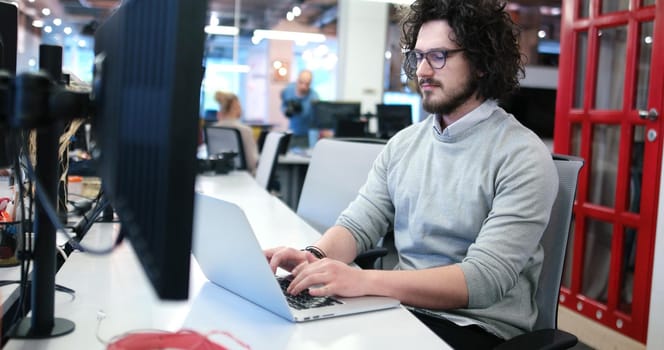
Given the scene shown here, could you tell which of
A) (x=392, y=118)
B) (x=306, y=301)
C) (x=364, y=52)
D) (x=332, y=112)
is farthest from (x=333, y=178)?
(x=364, y=52)

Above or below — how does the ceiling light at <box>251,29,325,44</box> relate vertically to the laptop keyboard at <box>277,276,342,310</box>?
above

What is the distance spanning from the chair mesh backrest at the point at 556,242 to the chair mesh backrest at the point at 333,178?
2.44 ft

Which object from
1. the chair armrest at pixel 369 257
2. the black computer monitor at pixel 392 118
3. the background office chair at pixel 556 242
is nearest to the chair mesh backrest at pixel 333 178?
the chair armrest at pixel 369 257

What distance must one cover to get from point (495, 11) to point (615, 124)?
5.30ft

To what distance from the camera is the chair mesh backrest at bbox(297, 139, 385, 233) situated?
210 cm

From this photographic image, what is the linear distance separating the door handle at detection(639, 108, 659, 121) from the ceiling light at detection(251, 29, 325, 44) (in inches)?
289

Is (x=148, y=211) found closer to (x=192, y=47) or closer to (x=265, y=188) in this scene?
(x=192, y=47)

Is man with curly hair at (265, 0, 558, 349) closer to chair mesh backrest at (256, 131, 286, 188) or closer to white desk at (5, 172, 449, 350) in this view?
white desk at (5, 172, 449, 350)

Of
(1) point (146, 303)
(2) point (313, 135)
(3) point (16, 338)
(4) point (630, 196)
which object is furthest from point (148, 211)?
(2) point (313, 135)

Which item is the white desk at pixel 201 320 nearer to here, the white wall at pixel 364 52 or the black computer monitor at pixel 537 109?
the black computer monitor at pixel 537 109

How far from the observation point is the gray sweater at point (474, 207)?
51.0 inches

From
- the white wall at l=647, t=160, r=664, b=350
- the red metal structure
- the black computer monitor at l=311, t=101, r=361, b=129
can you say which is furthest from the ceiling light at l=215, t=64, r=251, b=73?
the white wall at l=647, t=160, r=664, b=350

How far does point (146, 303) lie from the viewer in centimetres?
115

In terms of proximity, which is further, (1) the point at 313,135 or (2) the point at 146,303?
(1) the point at 313,135
